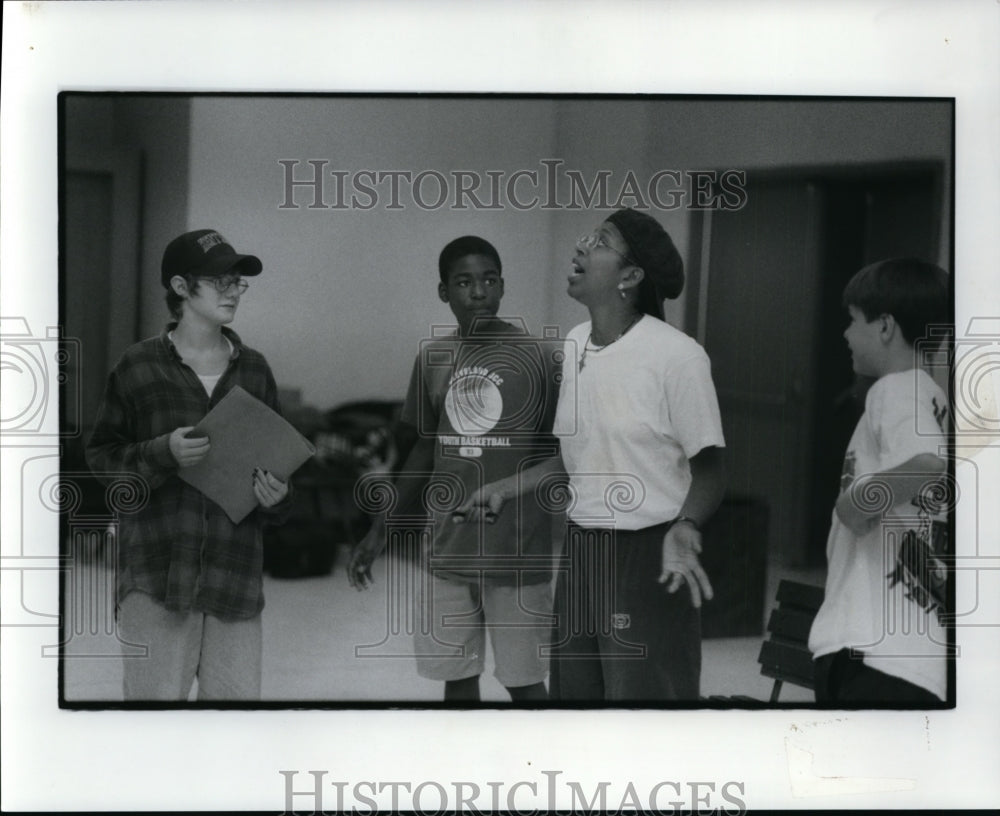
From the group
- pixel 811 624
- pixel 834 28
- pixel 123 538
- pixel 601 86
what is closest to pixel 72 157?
pixel 123 538

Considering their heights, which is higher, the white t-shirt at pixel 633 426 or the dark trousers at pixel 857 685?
the white t-shirt at pixel 633 426

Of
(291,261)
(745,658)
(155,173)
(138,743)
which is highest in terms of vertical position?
(155,173)

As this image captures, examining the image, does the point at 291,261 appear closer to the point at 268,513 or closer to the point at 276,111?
the point at 276,111

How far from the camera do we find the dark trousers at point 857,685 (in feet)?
11.2

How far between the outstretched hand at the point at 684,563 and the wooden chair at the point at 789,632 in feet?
0.66

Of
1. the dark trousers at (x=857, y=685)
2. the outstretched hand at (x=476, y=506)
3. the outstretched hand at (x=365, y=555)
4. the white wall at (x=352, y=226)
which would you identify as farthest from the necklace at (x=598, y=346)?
the dark trousers at (x=857, y=685)

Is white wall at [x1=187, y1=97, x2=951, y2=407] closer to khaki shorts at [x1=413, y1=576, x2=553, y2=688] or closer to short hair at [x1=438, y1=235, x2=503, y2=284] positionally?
short hair at [x1=438, y1=235, x2=503, y2=284]

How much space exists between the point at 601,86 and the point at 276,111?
878 mm

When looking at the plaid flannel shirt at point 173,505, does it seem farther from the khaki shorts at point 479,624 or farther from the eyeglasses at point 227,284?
the khaki shorts at point 479,624

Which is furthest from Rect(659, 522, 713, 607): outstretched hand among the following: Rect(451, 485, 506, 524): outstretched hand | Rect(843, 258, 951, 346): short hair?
Rect(843, 258, 951, 346): short hair

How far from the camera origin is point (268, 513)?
11.0 ft

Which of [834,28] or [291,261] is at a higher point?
[834,28]

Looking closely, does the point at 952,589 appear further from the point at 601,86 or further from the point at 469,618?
the point at 601,86

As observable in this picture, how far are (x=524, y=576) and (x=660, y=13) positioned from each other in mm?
1570
